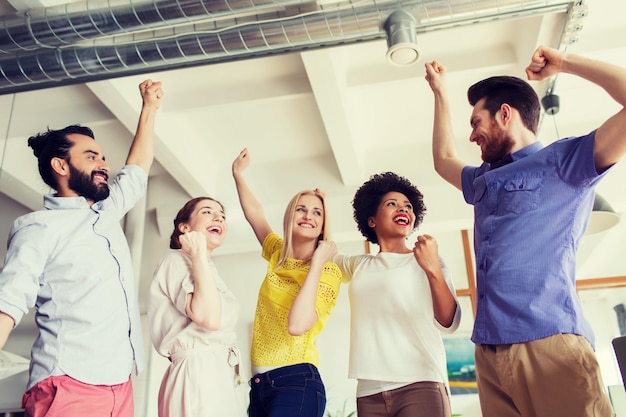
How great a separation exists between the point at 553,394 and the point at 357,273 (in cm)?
94

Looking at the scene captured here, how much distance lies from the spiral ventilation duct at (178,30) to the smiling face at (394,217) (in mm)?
992

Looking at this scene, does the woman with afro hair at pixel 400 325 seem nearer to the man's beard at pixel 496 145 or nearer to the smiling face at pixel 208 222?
the man's beard at pixel 496 145

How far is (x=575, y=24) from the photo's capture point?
3.22 metres

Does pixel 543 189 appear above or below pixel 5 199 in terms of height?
below

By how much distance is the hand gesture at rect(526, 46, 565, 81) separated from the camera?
145cm

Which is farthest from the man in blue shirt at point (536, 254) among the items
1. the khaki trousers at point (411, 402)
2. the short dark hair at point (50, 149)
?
the short dark hair at point (50, 149)

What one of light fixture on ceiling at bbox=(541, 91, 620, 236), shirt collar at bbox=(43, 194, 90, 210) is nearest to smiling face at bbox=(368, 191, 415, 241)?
shirt collar at bbox=(43, 194, 90, 210)

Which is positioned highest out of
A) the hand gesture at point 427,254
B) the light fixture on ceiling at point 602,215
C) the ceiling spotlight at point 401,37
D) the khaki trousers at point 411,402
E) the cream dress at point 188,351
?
the ceiling spotlight at point 401,37

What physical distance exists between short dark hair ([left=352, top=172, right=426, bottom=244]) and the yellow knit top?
0.36m

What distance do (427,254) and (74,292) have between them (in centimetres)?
106

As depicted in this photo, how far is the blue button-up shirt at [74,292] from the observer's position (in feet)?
4.95

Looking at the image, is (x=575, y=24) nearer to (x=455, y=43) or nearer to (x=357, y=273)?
(x=455, y=43)

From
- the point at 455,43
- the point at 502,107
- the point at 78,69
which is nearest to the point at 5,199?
the point at 78,69

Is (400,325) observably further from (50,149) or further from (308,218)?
(50,149)
